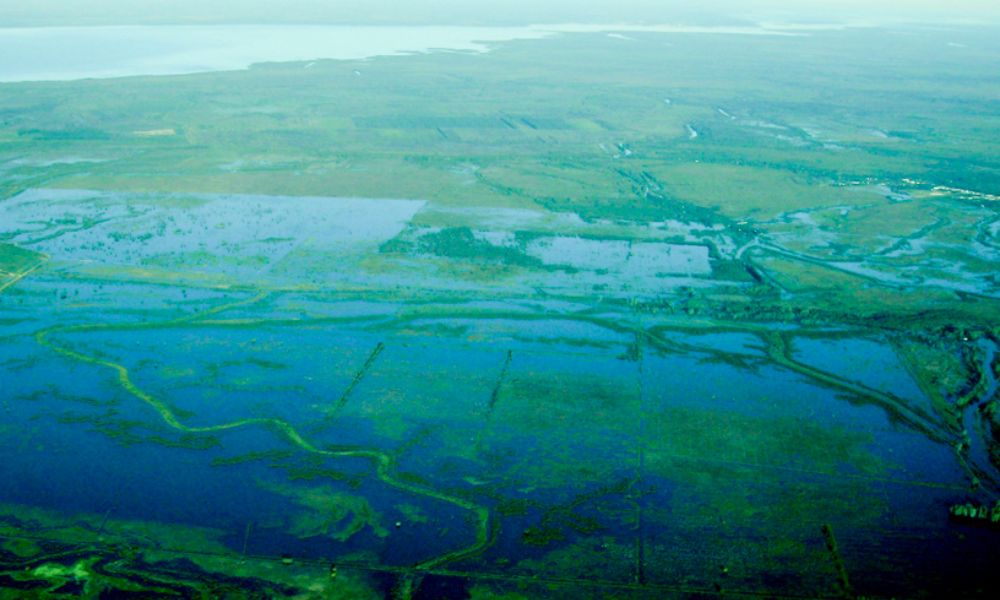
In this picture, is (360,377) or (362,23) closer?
(360,377)

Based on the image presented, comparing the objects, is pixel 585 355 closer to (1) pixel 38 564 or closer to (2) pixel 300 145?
(1) pixel 38 564

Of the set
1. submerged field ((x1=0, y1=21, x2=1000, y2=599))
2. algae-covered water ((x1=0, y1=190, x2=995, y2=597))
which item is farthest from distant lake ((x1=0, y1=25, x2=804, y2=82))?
algae-covered water ((x1=0, y1=190, x2=995, y2=597))

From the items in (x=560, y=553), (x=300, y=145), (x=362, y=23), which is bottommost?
(x=560, y=553)

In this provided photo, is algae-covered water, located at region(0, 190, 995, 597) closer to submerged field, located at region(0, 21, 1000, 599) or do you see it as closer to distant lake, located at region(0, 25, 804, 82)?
submerged field, located at region(0, 21, 1000, 599)

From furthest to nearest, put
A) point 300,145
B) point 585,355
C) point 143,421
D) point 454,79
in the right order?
1. point 454,79
2. point 300,145
3. point 585,355
4. point 143,421

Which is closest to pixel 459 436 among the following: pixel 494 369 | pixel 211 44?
pixel 494 369

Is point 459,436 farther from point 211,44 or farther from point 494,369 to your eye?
point 211,44

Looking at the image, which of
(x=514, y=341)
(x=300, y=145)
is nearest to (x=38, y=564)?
(x=514, y=341)
